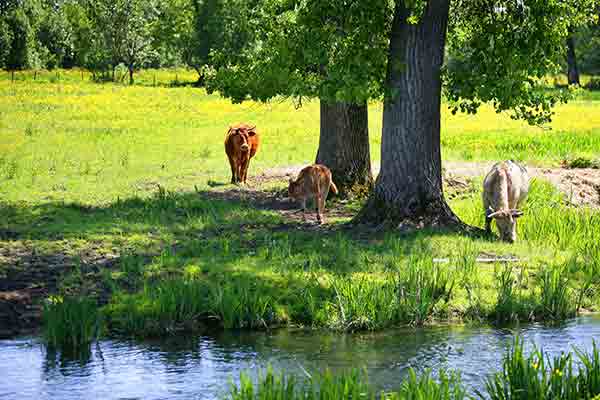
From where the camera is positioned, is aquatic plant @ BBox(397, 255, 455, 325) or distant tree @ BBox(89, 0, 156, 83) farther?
distant tree @ BBox(89, 0, 156, 83)

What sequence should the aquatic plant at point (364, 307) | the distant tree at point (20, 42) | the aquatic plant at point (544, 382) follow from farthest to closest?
the distant tree at point (20, 42), the aquatic plant at point (364, 307), the aquatic plant at point (544, 382)

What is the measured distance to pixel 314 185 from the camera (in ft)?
58.7

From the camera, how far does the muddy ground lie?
12938 mm

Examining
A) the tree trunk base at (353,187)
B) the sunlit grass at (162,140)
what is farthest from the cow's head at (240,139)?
the tree trunk base at (353,187)

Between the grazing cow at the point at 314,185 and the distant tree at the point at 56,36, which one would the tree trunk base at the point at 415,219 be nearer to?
the grazing cow at the point at 314,185

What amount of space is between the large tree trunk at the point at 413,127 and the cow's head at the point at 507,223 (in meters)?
0.79

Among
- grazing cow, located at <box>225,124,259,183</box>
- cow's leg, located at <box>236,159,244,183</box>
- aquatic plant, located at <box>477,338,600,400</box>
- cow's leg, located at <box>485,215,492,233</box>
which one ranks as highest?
grazing cow, located at <box>225,124,259,183</box>

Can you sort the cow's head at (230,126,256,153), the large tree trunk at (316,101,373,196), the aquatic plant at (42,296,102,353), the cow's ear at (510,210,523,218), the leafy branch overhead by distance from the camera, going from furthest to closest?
the cow's head at (230,126,256,153), the large tree trunk at (316,101,373,196), the leafy branch overhead, the cow's ear at (510,210,523,218), the aquatic plant at (42,296,102,353)

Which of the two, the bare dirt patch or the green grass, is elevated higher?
the green grass

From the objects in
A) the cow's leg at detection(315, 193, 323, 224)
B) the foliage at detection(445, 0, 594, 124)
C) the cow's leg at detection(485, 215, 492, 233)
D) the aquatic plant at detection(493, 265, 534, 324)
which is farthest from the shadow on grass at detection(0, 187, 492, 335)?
the foliage at detection(445, 0, 594, 124)

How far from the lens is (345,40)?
1661 cm

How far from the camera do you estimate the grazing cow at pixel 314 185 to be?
58.6 ft

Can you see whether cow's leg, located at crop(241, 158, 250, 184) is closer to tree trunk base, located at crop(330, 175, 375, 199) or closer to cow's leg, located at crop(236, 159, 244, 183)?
cow's leg, located at crop(236, 159, 244, 183)

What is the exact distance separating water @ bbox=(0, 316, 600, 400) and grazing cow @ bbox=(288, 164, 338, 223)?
5912 mm
